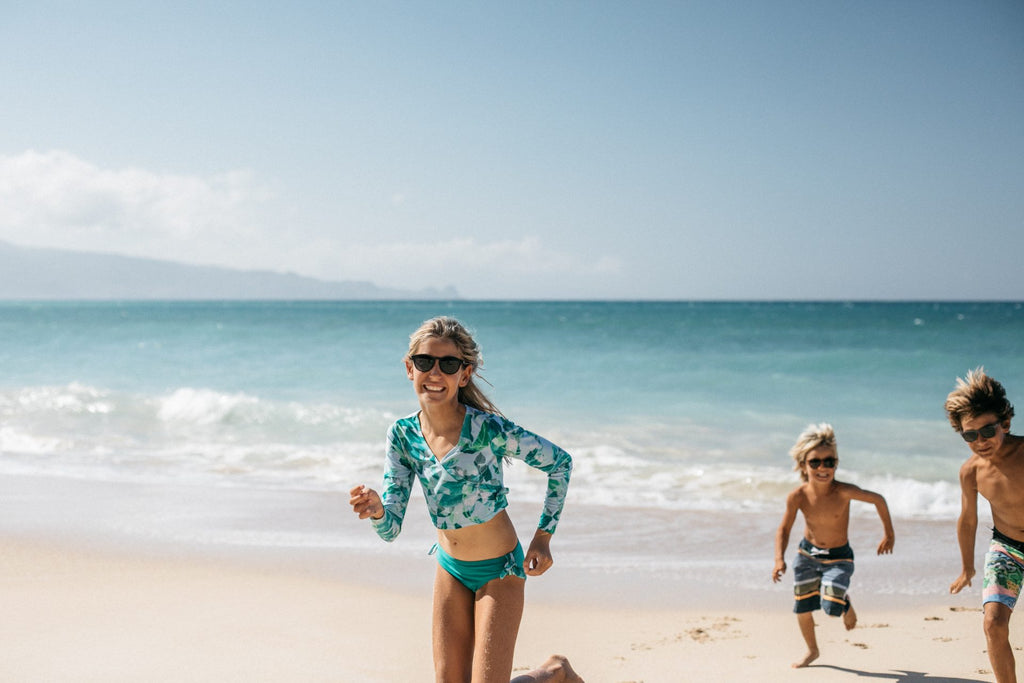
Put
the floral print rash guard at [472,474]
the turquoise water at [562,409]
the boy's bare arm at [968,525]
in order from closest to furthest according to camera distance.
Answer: the floral print rash guard at [472,474]
the boy's bare arm at [968,525]
the turquoise water at [562,409]

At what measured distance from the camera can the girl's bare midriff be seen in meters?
3.30

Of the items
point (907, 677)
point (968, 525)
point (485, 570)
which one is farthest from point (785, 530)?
point (485, 570)

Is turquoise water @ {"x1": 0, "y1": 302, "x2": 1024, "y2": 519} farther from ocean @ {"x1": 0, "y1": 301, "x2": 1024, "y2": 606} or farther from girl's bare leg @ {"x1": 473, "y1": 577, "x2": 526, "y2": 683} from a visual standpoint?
girl's bare leg @ {"x1": 473, "y1": 577, "x2": 526, "y2": 683}

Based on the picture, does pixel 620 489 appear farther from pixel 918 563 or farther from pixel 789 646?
pixel 789 646

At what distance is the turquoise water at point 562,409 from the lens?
1036 cm

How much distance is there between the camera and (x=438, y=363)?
131 inches

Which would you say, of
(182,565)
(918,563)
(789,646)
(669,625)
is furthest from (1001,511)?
(182,565)

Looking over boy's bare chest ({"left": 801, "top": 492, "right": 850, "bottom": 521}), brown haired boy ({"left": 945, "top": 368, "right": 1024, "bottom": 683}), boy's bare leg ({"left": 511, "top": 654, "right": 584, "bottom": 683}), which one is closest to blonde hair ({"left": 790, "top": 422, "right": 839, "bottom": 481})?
boy's bare chest ({"left": 801, "top": 492, "right": 850, "bottom": 521})

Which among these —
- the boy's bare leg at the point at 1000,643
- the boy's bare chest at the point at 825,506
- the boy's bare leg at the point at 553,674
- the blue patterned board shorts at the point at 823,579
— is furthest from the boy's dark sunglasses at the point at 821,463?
the boy's bare leg at the point at 553,674

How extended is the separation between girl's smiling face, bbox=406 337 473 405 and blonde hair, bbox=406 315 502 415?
22 millimetres

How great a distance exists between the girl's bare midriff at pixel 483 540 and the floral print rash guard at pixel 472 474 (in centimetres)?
3

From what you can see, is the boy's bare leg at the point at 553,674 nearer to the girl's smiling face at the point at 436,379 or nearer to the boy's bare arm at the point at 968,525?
the girl's smiling face at the point at 436,379

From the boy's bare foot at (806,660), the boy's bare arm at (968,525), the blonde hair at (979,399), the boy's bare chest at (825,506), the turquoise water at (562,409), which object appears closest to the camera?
the blonde hair at (979,399)

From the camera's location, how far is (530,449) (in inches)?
130
